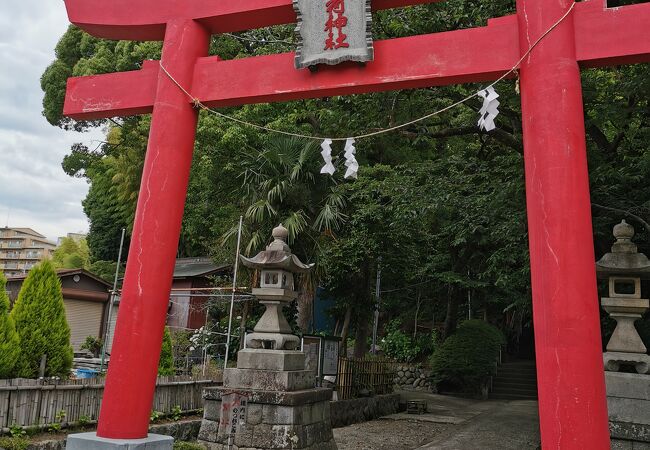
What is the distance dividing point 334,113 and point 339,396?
240 inches

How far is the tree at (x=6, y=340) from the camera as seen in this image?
718 cm

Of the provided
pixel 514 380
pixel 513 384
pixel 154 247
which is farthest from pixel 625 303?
pixel 514 380

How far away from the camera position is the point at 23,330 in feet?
25.5

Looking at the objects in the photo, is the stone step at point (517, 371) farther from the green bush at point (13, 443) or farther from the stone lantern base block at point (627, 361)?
the green bush at point (13, 443)

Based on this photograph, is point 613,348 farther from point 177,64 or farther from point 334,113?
point 334,113

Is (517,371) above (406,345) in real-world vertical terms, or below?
below

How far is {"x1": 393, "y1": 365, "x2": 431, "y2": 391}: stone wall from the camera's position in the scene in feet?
62.6

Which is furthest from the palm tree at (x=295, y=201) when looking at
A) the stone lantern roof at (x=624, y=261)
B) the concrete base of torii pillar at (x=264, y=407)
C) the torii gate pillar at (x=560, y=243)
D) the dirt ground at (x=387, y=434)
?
the torii gate pillar at (x=560, y=243)

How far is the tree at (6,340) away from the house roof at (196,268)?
1051cm

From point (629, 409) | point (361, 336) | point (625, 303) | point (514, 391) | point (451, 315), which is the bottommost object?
point (514, 391)

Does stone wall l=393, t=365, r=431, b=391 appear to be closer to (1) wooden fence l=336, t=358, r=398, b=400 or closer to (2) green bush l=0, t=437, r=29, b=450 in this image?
(1) wooden fence l=336, t=358, r=398, b=400

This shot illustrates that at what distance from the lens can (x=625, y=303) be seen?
249 inches

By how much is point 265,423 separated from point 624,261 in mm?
5093

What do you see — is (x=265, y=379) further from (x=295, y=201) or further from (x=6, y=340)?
(x=295, y=201)
